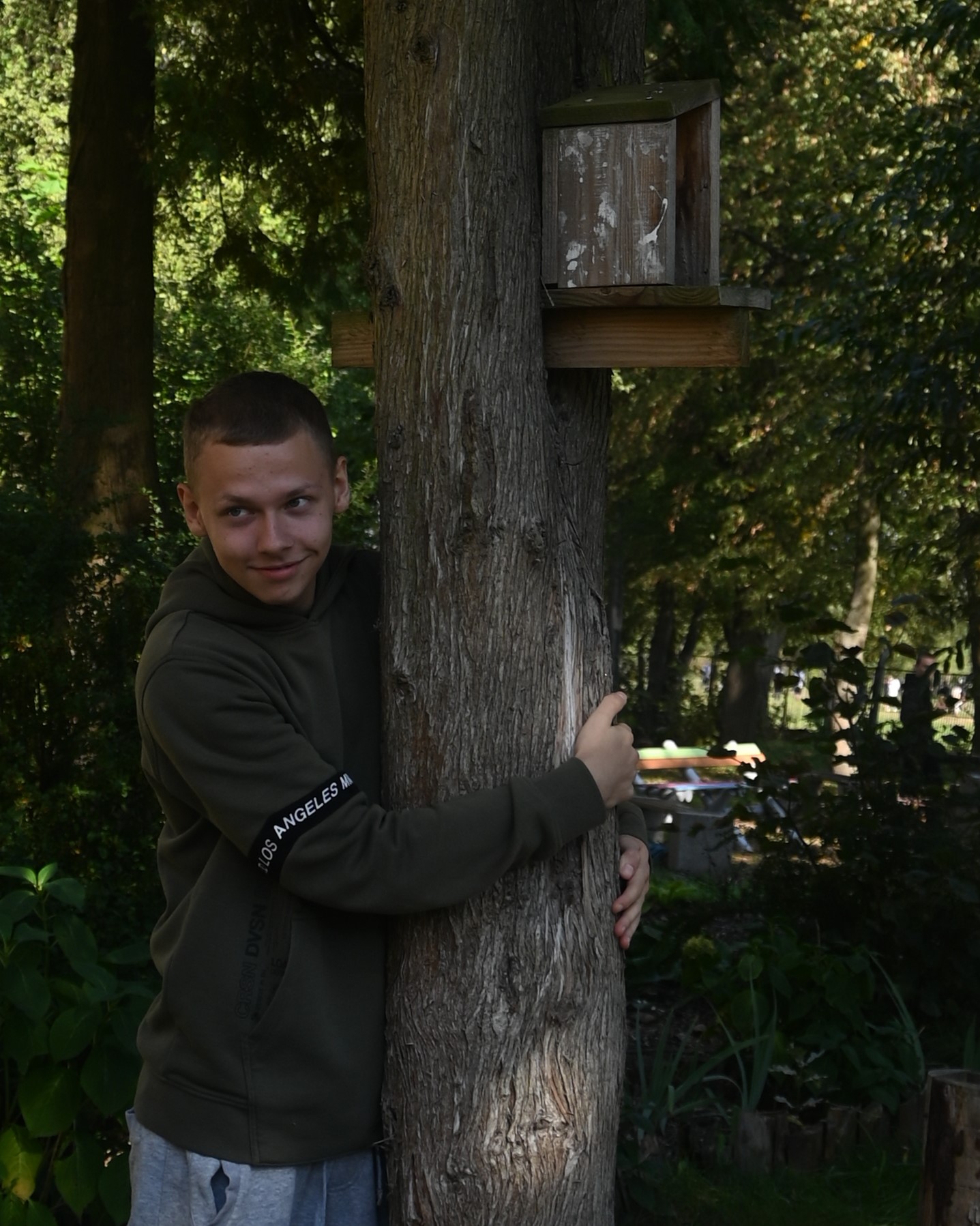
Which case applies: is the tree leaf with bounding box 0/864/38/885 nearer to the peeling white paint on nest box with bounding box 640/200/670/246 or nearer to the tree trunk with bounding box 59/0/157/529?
the peeling white paint on nest box with bounding box 640/200/670/246

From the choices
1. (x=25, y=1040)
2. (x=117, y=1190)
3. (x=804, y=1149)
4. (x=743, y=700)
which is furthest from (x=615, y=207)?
(x=743, y=700)

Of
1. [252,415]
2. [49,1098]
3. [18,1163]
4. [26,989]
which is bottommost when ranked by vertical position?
[18,1163]

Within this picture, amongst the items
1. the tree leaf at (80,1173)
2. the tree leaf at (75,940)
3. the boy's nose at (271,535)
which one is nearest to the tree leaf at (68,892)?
the tree leaf at (75,940)

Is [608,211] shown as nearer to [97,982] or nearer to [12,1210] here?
[97,982]

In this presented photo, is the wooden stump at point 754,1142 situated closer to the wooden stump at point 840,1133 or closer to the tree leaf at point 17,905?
the wooden stump at point 840,1133

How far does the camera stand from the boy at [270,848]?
83.7 inches

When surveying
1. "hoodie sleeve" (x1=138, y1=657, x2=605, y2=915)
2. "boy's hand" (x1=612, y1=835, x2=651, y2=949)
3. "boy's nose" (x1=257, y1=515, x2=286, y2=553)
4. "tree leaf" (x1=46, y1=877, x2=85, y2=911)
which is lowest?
"tree leaf" (x1=46, y1=877, x2=85, y2=911)

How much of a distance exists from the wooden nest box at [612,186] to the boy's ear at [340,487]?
495 millimetres

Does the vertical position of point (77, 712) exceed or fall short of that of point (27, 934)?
it exceeds it

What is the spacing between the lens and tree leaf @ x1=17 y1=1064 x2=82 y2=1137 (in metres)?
3.21

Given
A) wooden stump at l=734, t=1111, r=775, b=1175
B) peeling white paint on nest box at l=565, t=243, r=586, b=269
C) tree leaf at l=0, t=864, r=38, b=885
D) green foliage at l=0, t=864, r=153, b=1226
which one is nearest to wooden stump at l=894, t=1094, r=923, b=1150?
wooden stump at l=734, t=1111, r=775, b=1175

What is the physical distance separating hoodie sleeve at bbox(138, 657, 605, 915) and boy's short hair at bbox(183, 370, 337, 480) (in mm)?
375

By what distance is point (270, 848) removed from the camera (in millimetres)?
2105

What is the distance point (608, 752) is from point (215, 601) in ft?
2.28
